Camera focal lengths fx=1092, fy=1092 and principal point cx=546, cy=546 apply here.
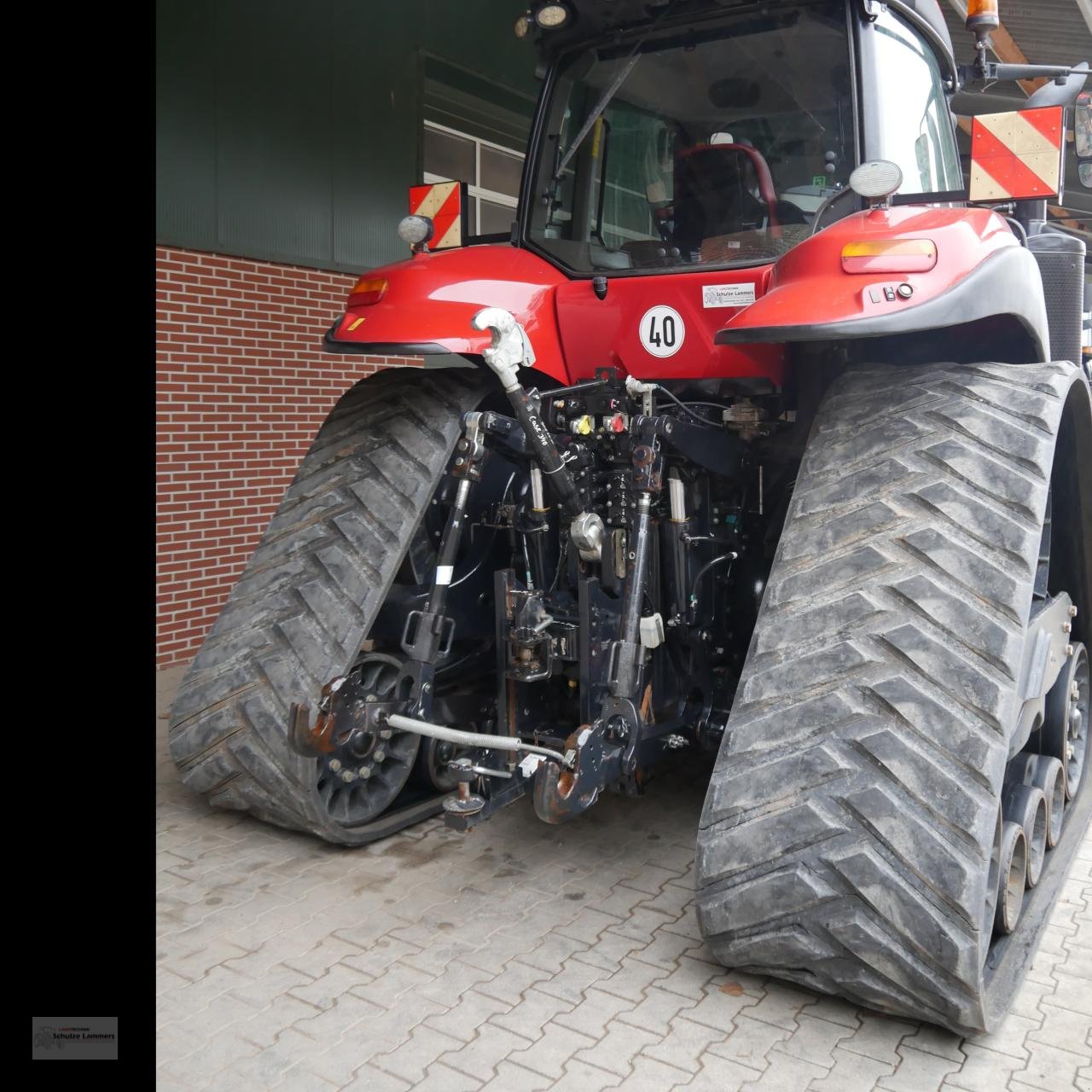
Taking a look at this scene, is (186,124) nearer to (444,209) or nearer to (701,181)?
(444,209)

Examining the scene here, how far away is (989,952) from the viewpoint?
2.77 metres

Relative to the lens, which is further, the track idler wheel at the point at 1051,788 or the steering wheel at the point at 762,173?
the steering wheel at the point at 762,173

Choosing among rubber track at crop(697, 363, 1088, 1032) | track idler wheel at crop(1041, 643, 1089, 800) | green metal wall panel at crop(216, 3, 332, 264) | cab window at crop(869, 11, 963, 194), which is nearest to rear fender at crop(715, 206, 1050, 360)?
rubber track at crop(697, 363, 1088, 1032)

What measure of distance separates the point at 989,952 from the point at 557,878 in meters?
1.30

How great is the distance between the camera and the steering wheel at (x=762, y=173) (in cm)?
351

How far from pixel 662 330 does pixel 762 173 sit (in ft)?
1.96

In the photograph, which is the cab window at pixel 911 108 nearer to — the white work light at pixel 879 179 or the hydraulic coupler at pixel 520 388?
the white work light at pixel 879 179

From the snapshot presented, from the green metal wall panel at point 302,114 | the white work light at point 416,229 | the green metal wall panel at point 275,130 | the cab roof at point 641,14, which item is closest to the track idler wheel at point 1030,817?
the cab roof at point 641,14

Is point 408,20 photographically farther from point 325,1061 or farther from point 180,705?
point 325,1061

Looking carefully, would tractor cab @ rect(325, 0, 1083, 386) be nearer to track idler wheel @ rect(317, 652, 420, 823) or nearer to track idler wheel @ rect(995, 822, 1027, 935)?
track idler wheel @ rect(317, 652, 420, 823)

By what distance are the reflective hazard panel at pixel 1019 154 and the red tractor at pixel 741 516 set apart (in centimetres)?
1

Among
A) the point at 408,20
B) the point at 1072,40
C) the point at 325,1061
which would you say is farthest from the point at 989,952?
the point at 1072,40

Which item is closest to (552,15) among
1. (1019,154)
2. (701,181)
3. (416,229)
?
(701,181)

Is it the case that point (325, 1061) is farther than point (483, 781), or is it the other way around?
point (483, 781)
